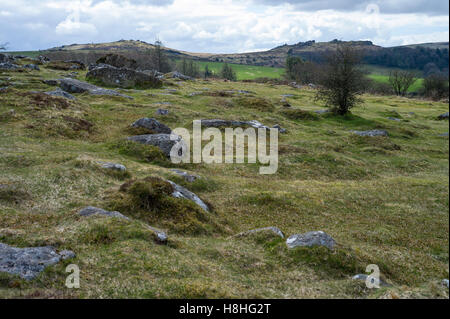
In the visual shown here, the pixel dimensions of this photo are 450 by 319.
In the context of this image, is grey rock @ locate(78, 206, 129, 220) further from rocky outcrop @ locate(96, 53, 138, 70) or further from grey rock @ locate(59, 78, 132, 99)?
rocky outcrop @ locate(96, 53, 138, 70)

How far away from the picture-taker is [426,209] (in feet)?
83.8

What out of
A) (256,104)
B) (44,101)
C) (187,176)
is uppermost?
(44,101)

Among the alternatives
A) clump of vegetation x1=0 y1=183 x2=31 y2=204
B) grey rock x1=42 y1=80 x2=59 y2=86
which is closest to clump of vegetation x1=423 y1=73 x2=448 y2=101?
clump of vegetation x1=0 y1=183 x2=31 y2=204

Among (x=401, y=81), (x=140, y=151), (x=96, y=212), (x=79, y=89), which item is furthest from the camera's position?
(x=401, y=81)

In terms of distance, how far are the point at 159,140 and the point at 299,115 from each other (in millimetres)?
31540

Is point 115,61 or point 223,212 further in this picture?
point 115,61

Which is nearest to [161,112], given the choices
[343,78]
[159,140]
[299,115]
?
[159,140]

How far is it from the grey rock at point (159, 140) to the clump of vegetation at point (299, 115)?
94.4ft

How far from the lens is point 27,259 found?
11016 mm

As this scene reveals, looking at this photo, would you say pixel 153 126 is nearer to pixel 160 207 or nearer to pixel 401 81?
pixel 160 207

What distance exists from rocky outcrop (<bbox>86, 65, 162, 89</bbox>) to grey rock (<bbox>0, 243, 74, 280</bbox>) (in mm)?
55155

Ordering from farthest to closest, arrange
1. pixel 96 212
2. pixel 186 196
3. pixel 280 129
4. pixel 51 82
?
pixel 51 82
pixel 280 129
pixel 186 196
pixel 96 212
